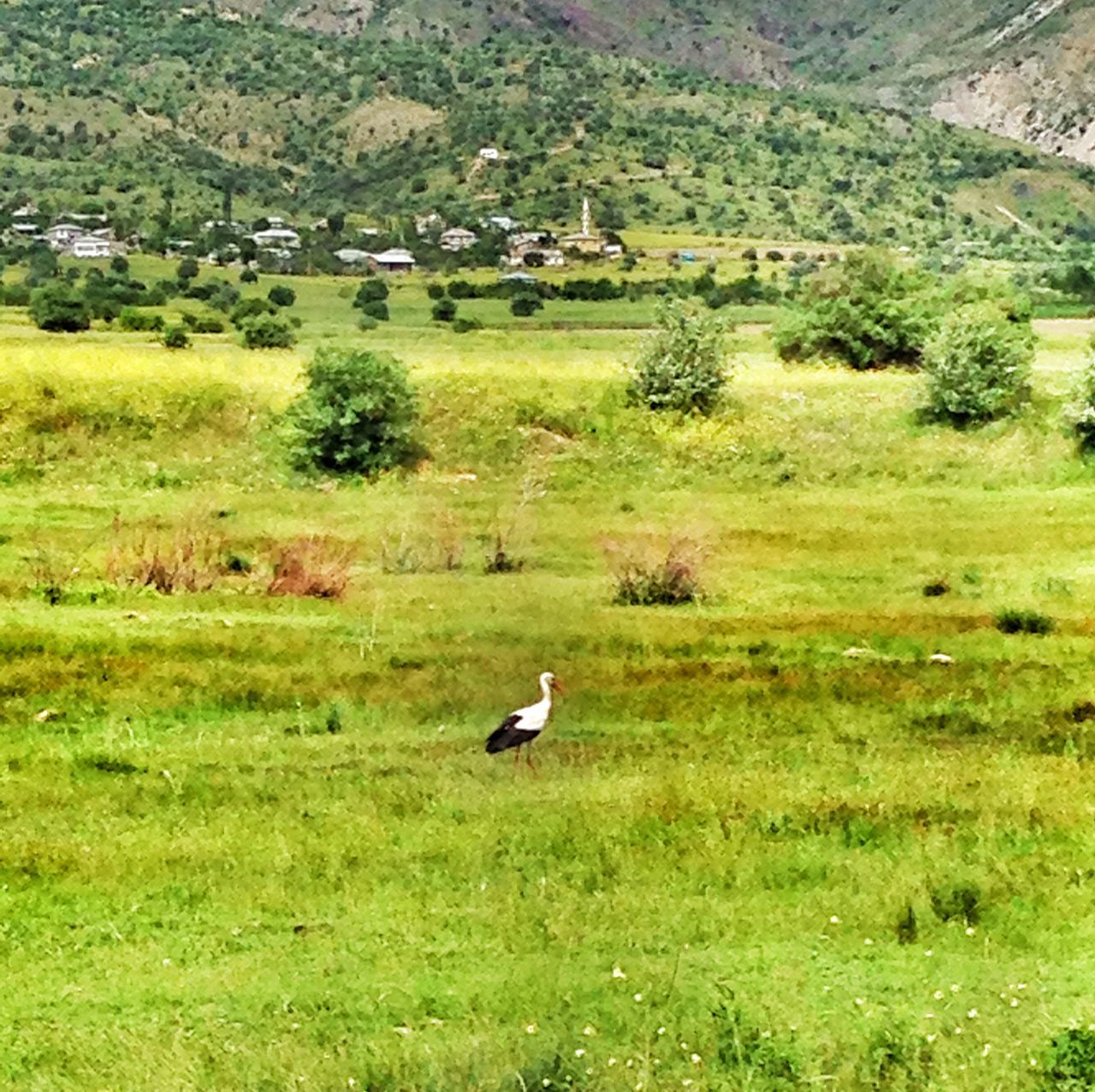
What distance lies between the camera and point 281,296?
50.7m

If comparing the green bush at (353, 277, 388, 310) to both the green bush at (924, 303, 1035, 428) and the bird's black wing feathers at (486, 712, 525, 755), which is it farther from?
the bird's black wing feathers at (486, 712, 525, 755)

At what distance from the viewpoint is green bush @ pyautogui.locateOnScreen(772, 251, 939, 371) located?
53.6 meters

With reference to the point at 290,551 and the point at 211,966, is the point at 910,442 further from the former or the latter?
the point at 211,966

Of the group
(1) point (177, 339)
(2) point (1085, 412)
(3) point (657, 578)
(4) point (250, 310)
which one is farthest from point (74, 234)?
(3) point (657, 578)

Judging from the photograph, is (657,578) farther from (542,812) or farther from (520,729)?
(542,812)

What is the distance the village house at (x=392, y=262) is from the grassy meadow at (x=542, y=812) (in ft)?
54.0

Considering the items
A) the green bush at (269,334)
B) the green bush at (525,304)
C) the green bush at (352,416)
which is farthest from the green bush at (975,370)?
the green bush at (269,334)

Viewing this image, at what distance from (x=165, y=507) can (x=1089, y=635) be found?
71.2ft

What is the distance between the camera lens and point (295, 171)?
67.3 metres

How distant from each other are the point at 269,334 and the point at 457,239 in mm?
7824

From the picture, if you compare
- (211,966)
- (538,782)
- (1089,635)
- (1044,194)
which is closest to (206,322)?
(1089,635)

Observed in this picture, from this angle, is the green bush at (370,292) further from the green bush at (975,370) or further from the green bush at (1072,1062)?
the green bush at (1072,1062)

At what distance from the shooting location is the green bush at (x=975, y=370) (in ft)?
152

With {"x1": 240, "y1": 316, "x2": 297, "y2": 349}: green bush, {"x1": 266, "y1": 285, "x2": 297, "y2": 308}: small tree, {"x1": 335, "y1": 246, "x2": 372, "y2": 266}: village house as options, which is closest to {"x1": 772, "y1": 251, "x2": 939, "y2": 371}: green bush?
{"x1": 335, "y1": 246, "x2": 372, "y2": 266}: village house
